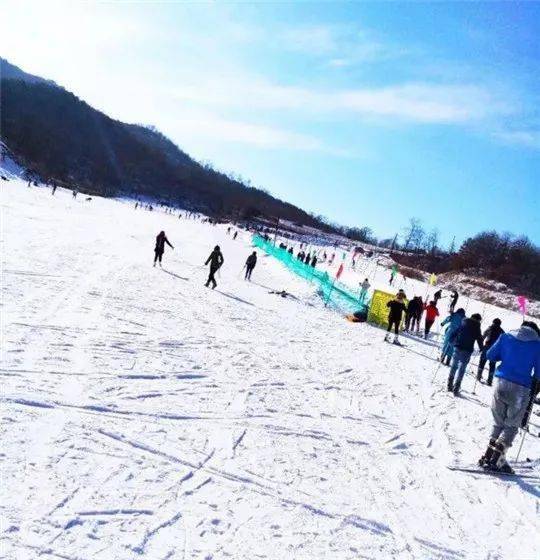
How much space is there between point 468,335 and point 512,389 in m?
3.30

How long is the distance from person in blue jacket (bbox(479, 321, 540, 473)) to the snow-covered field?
35cm

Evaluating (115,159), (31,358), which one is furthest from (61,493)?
(115,159)

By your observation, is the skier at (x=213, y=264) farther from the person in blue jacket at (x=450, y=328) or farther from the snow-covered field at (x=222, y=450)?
the person in blue jacket at (x=450, y=328)

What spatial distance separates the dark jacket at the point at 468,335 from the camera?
923 cm

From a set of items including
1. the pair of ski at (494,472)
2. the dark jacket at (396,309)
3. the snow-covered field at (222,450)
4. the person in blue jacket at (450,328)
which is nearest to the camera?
the snow-covered field at (222,450)

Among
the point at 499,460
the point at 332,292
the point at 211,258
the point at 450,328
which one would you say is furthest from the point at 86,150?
the point at 499,460

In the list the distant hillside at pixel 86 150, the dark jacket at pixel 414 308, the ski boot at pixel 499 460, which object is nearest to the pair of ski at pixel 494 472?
the ski boot at pixel 499 460

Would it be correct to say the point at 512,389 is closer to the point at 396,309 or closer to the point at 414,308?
the point at 396,309

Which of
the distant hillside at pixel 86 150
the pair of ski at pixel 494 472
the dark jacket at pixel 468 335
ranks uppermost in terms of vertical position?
the distant hillside at pixel 86 150

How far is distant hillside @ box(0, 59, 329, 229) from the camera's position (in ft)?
448

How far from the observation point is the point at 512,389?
6066 mm

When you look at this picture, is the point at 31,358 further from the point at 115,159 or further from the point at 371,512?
the point at 115,159

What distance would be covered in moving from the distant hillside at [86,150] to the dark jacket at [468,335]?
13239 cm

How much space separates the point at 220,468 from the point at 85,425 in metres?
1.49
